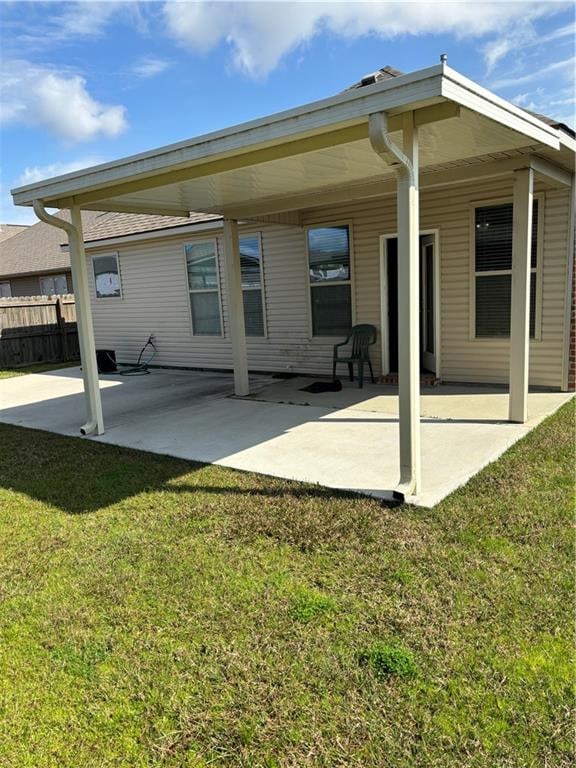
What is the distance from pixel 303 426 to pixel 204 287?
546 centimetres

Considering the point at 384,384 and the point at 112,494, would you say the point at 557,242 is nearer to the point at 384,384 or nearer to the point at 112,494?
the point at 384,384

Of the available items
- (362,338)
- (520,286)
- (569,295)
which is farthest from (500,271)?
(362,338)

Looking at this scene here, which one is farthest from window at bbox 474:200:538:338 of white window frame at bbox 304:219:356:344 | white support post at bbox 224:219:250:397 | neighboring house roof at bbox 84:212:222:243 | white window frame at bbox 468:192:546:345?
neighboring house roof at bbox 84:212:222:243

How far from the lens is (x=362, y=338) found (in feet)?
27.7

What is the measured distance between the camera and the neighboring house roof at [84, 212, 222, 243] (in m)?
10.1

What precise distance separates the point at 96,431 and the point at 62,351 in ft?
31.5

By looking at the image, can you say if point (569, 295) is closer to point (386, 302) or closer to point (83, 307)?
point (386, 302)

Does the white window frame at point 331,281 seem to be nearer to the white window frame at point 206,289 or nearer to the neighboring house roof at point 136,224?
the neighboring house roof at point 136,224

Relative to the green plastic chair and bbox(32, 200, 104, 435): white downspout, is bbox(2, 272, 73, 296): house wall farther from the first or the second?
bbox(32, 200, 104, 435): white downspout

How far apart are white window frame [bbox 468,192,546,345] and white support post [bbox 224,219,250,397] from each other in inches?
121

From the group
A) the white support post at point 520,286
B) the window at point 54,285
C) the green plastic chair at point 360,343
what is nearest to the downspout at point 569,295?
the white support post at point 520,286

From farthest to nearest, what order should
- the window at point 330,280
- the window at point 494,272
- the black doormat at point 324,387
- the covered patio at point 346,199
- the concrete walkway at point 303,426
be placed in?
the window at point 330,280
the black doormat at point 324,387
the window at point 494,272
the concrete walkway at point 303,426
the covered patio at point 346,199

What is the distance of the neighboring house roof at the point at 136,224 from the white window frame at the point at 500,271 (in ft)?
14.3

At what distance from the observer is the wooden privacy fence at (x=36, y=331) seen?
540 inches
